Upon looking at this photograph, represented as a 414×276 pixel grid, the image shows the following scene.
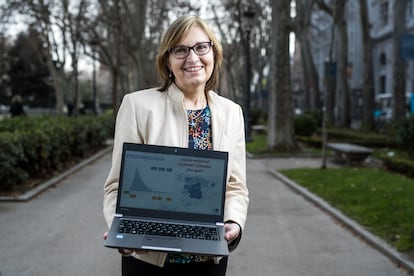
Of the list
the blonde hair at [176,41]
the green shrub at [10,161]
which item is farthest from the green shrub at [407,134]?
the blonde hair at [176,41]

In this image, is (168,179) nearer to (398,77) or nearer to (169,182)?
(169,182)

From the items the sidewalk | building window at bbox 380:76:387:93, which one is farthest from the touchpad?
building window at bbox 380:76:387:93

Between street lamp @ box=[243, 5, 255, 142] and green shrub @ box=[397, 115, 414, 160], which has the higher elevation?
street lamp @ box=[243, 5, 255, 142]

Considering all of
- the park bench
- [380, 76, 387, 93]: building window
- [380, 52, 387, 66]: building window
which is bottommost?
the park bench

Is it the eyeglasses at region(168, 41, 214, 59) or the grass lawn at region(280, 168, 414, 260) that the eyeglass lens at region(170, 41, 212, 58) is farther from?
the grass lawn at region(280, 168, 414, 260)

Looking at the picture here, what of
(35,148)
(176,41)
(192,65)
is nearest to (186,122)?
(192,65)

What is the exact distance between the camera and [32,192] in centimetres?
994

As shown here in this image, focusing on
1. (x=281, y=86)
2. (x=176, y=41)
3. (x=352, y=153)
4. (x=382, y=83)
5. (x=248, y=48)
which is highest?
(x=248, y=48)

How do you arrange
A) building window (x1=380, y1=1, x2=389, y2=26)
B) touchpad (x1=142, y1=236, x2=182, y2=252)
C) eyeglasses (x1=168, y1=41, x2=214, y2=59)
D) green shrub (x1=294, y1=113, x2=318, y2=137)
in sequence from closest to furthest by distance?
touchpad (x1=142, y1=236, x2=182, y2=252)
eyeglasses (x1=168, y1=41, x2=214, y2=59)
green shrub (x1=294, y1=113, x2=318, y2=137)
building window (x1=380, y1=1, x2=389, y2=26)

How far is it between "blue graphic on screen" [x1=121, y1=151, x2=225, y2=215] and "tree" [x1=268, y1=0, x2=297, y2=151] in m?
15.9

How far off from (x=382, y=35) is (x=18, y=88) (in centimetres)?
3695

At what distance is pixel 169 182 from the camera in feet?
7.43

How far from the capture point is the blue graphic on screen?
2248 mm

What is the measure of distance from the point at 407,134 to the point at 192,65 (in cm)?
1287
